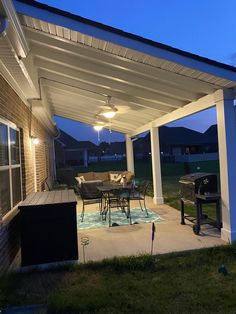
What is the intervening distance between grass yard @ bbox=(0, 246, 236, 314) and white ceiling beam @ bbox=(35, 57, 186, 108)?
10.4ft

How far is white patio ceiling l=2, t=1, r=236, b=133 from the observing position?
369 cm

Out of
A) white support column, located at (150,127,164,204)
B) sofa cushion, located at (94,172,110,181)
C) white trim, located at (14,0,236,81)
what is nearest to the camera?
white trim, located at (14,0,236,81)

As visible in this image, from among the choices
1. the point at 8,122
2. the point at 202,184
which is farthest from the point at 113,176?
the point at 8,122

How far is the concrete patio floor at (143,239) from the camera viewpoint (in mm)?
4797

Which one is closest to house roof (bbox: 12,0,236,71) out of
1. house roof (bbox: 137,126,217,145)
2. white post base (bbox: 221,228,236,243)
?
white post base (bbox: 221,228,236,243)

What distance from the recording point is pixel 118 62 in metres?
4.46

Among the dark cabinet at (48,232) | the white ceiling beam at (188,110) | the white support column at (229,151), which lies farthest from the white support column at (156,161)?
the dark cabinet at (48,232)

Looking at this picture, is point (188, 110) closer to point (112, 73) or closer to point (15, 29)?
point (112, 73)

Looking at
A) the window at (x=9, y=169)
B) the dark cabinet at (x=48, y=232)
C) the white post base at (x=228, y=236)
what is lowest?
the white post base at (x=228, y=236)

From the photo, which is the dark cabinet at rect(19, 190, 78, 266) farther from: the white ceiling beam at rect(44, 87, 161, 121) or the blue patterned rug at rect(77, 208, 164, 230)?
the white ceiling beam at rect(44, 87, 161, 121)

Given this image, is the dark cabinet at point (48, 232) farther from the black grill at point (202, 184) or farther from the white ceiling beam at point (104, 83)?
the black grill at point (202, 184)

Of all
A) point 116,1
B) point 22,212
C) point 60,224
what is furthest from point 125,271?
point 116,1

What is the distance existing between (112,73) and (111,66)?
33 cm

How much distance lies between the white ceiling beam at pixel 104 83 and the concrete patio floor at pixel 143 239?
8.74 feet
